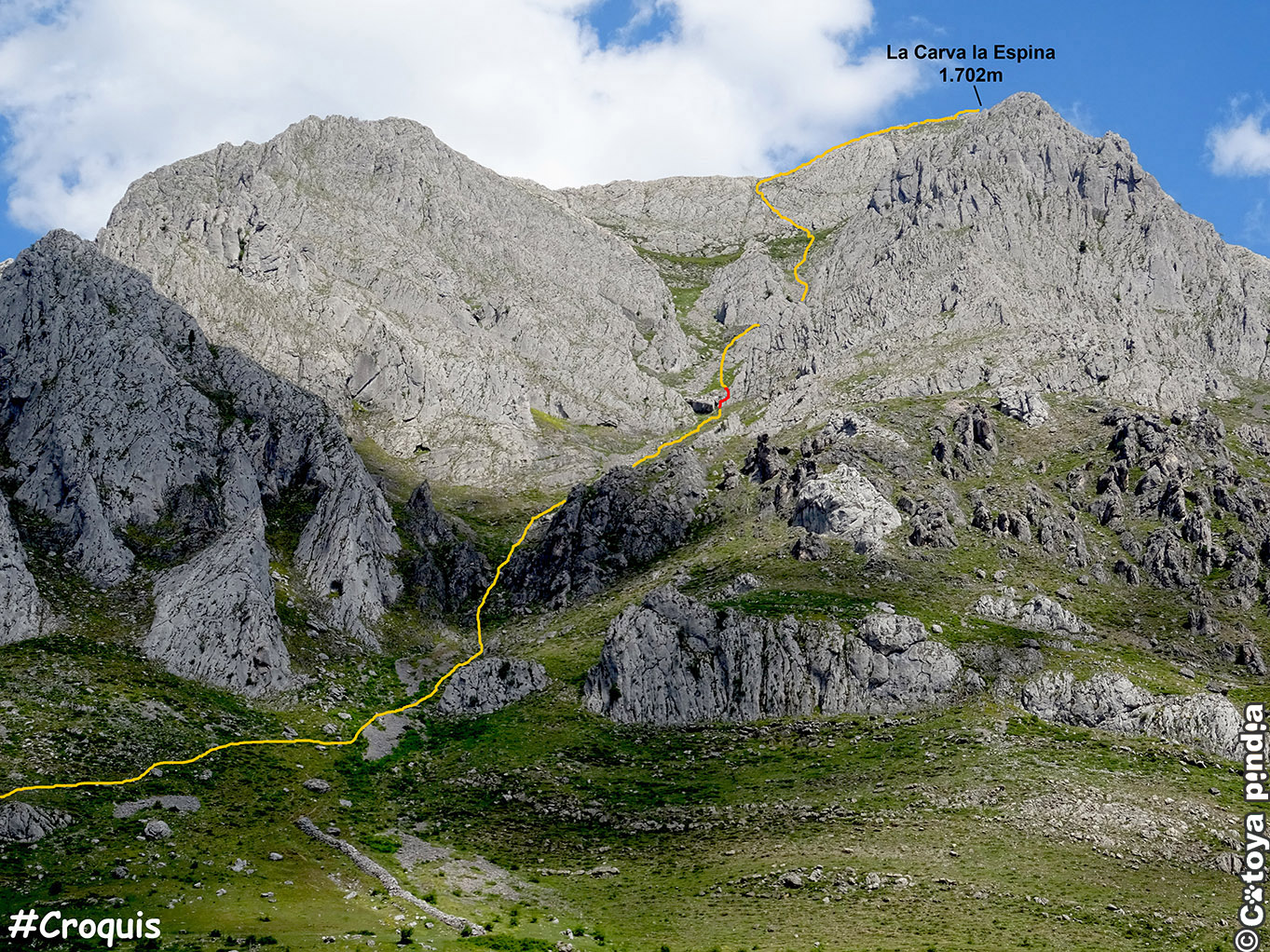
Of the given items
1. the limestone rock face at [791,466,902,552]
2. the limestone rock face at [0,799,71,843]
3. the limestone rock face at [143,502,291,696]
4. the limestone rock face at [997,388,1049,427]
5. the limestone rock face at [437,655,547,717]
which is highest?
the limestone rock face at [997,388,1049,427]

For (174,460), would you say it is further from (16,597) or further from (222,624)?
(222,624)

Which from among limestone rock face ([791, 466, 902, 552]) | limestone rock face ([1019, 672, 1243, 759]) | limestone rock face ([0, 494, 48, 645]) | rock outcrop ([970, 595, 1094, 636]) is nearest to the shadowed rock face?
limestone rock face ([0, 494, 48, 645])

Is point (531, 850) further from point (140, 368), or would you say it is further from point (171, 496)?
point (140, 368)

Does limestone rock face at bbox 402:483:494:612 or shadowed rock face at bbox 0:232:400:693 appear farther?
limestone rock face at bbox 402:483:494:612

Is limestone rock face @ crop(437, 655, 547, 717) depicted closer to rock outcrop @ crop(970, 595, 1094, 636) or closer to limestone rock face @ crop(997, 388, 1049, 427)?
rock outcrop @ crop(970, 595, 1094, 636)

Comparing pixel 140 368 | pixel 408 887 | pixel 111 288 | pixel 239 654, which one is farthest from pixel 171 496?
pixel 408 887

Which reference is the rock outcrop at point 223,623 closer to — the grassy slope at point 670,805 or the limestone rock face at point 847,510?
the grassy slope at point 670,805

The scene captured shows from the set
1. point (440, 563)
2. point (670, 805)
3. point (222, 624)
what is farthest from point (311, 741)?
point (440, 563)

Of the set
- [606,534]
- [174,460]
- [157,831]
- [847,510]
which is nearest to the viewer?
[157,831]
